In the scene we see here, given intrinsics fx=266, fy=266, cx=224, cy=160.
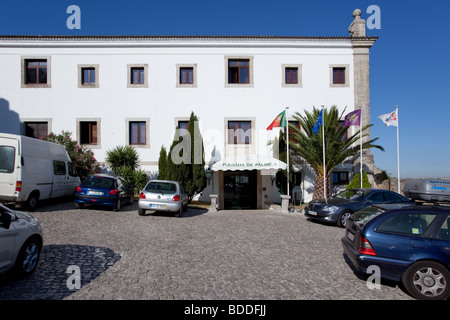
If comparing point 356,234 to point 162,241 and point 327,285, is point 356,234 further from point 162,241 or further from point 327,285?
point 162,241

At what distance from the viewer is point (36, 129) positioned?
676 inches

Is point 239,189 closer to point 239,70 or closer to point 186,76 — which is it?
point 239,70

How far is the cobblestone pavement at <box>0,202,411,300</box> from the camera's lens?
4066 millimetres

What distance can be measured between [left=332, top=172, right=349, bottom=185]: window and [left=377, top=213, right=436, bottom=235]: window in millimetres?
13841

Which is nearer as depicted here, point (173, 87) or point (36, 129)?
point (36, 129)

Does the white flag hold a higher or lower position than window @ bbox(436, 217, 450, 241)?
higher

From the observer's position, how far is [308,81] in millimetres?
17641

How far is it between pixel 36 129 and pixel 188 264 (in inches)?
669

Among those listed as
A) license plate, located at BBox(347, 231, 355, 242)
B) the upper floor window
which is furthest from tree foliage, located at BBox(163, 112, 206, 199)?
license plate, located at BBox(347, 231, 355, 242)

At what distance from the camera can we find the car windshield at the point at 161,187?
10469 millimetres

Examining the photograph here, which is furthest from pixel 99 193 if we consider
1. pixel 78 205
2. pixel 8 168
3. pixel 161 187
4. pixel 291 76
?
pixel 291 76

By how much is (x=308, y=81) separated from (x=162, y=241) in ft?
48.6

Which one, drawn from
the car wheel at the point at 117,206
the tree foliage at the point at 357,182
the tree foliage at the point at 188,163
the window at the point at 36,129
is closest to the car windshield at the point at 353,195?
the tree foliage at the point at 357,182

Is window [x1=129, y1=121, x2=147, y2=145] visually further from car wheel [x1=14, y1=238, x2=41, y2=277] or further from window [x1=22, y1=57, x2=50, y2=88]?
car wheel [x1=14, y1=238, x2=41, y2=277]
